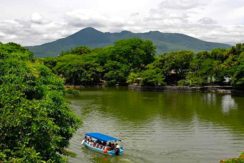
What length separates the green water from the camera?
29.0 metres

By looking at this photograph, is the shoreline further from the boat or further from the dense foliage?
the dense foliage

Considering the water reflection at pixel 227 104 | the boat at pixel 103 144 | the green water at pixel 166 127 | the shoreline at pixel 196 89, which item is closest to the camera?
the boat at pixel 103 144

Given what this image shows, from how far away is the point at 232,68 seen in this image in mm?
71875

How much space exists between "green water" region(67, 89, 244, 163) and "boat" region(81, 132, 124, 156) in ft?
1.48

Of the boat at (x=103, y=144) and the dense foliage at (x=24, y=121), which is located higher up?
the dense foliage at (x=24, y=121)

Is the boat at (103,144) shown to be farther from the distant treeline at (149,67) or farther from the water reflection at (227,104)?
the distant treeline at (149,67)

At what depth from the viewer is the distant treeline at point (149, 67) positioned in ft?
247

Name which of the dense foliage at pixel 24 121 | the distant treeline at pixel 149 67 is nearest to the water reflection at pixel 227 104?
the distant treeline at pixel 149 67

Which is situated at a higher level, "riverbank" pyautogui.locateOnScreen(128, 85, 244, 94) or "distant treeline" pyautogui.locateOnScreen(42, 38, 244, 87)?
"distant treeline" pyautogui.locateOnScreen(42, 38, 244, 87)

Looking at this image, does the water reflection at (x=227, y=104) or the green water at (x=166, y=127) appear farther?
the water reflection at (x=227, y=104)

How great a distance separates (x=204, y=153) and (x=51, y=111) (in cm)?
1496

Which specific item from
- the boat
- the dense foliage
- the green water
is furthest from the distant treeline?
the dense foliage

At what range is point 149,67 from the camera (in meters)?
85.6

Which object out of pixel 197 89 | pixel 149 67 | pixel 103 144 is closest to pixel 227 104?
pixel 197 89
